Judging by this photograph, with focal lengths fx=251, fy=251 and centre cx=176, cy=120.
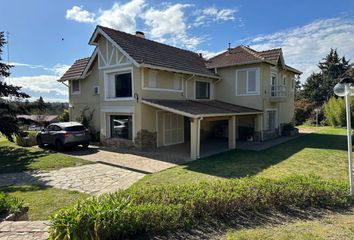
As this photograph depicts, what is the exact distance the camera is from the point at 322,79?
46.9 meters

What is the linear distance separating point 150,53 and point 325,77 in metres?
41.6

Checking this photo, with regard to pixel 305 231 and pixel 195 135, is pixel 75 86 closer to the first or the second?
pixel 195 135

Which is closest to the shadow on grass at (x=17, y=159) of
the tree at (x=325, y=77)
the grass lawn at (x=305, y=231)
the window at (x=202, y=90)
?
the grass lawn at (x=305, y=231)

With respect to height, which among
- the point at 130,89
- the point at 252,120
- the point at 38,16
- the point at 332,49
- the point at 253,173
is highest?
the point at 332,49

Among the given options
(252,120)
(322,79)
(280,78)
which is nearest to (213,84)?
(252,120)

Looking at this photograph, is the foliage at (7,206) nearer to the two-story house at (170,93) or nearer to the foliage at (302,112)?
the two-story house at (170,93)

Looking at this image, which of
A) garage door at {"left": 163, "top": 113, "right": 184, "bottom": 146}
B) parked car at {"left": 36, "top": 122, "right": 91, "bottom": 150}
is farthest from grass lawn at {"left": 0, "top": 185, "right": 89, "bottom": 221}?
garage door at {"left": 163, "top": 113, "right": 184, "bottom": 146}

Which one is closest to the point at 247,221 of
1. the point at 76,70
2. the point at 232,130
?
the point at 232,130

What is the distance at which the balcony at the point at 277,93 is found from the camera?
20.4 meters

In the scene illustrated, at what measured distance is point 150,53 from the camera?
17.3 metres

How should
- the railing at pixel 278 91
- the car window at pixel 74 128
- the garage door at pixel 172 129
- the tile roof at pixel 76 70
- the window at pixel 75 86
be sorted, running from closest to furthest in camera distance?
the car window at pixel 74 128 → the garage door at pixel 172 129 → the railing at pixel 278 91 → the tile roof at pixel 76 70 → the window at pixel 75 86

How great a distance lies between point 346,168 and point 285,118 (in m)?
14.7

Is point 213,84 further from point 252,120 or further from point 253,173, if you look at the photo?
point 253,173

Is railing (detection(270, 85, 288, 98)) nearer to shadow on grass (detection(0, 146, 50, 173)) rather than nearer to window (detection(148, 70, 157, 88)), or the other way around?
window (detection(148, 70, 157, 88))
